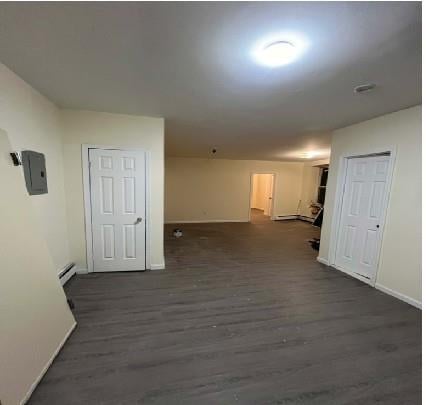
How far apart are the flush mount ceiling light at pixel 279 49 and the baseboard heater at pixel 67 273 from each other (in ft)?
11.0

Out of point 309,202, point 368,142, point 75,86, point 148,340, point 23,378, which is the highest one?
point 75,86

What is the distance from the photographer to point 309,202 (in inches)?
→ 329

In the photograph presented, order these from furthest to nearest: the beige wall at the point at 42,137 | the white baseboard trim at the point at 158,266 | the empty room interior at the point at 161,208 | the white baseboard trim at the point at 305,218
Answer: the white baseboard trim at the point at 305,218
the white baseboard trim at the point at 158,266
the beige wall at the point at 42,137
the empty room interior at the point at 161,208

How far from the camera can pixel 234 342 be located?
196cm

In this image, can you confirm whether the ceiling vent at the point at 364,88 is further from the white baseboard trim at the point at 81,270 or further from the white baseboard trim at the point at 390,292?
the white baseboard trim at the point at 81,270

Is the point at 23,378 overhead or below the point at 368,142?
below

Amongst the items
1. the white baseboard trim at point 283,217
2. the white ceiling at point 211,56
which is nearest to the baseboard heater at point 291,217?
the white baseboard trim at point 283,217

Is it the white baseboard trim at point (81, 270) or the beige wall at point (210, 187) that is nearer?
the white baseboard trim at point (81, 270)

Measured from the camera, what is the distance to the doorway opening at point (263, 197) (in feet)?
28.2

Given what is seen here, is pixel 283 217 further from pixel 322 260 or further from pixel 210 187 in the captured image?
pixel 322 260

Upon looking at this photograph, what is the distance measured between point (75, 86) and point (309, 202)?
8.20 meters

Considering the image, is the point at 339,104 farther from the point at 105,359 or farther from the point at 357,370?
the point at 105,359

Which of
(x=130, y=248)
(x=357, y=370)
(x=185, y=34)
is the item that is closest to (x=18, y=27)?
(x=185, y=34)

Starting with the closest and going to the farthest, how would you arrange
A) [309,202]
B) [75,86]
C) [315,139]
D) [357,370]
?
[357,370] → [75,86] → [315,139] → [309,202]
